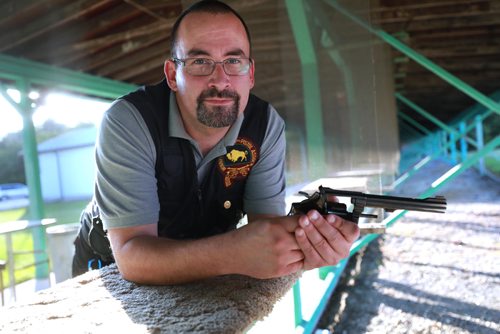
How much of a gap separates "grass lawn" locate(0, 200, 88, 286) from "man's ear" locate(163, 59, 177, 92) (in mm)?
3077

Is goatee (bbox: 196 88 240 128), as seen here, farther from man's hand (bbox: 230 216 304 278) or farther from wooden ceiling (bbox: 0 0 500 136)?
wooden ceiling (bbox: 0 0 500 136)

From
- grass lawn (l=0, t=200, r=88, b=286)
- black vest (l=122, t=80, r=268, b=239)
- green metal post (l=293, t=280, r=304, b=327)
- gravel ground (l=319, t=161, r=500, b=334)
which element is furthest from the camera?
grass lawn (l=0, t=200, r=88, b=286)

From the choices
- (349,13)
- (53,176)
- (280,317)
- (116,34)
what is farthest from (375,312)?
(53,176)

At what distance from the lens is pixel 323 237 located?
2.99ft

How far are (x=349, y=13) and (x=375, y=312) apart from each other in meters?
2.16

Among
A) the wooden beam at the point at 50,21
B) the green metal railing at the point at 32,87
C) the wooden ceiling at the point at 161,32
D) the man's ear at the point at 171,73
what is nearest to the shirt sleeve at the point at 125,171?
the man's ear at the point at 171,73

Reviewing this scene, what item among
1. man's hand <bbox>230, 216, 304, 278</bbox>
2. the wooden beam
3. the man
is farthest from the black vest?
the wooden beam

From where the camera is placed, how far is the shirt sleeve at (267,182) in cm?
135

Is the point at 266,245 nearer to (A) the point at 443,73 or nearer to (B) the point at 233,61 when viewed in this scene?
(B) the point at 233,61

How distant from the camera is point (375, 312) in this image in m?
3.16

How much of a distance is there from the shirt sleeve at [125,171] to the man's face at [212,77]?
0.18m

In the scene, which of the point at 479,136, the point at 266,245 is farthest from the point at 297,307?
the point at 479,136

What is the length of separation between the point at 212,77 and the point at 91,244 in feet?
2.46

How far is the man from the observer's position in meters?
0.89
